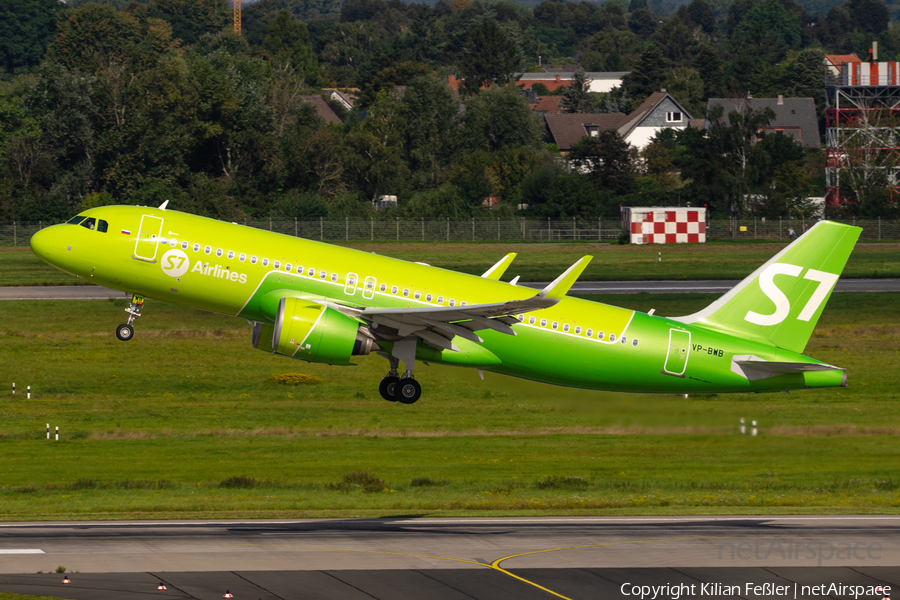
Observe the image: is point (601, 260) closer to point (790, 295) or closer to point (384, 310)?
point (790, 295)

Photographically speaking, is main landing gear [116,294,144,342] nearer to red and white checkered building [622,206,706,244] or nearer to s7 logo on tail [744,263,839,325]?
s7 logo on tail [744,263,839,325]

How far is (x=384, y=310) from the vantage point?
122 ft

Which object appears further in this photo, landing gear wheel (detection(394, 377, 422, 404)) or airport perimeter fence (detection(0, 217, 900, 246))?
airport perimeter fence (detection(0, 217, 900, 246))

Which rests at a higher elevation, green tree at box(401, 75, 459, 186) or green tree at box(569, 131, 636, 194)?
green tree at box(401, 75, 459, 186)

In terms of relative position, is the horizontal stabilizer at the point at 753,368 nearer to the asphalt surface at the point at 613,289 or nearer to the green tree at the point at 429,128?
the asphalt surface at the point at 613,289

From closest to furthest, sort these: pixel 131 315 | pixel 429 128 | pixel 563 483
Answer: pixel 131 315 < pixel 563 483 < pixel 429 128

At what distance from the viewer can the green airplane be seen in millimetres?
37562

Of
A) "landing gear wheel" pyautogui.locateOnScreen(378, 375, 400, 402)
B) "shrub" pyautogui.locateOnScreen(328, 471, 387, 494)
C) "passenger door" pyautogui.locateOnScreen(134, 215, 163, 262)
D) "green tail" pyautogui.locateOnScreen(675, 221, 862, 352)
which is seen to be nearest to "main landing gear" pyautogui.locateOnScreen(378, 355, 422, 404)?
"landing gear wheel" pyautogui.locateOnScreen(378, 375, 400, 402)

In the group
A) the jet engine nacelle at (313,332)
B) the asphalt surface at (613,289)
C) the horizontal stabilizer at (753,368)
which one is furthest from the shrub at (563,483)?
the asphalt surface at (613,289)

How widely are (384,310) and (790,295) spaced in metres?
17.0

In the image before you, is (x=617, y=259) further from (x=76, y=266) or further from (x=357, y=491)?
(x=76, y=266)

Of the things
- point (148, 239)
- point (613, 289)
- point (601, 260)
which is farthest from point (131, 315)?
point (601, 260)

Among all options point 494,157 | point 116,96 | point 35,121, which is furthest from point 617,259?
point 35,121

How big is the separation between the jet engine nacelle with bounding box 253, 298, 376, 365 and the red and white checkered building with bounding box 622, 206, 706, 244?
9341 cm
